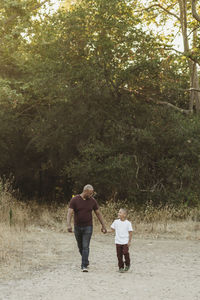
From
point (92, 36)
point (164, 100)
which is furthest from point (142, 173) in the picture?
point (92, 36)

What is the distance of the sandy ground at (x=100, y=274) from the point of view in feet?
23.6

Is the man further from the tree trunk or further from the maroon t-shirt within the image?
the tree trunk

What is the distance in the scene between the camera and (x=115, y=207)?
17.7 meters

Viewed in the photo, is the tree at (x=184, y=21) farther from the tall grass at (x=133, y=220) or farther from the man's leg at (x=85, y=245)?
the man's leg at (x=85, y=245)

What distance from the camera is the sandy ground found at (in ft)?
23.6

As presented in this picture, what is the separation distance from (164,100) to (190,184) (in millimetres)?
4250

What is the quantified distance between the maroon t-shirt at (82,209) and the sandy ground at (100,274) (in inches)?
39.2

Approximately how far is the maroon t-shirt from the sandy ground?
3.26ft

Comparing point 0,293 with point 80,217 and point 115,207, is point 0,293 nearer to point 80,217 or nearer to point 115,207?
point 80,217

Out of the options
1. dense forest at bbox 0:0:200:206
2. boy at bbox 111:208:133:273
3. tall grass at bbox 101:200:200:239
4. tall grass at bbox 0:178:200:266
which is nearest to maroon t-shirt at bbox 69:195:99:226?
boy at bbox 111:208:133:273

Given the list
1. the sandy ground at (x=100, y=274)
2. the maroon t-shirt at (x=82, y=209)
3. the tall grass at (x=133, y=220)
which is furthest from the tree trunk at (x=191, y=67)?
the maroon t-shirt at (x=82, y=209)

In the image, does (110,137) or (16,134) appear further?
(16,134)

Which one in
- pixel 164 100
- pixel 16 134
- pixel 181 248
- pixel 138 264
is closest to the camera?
pixel 138 264

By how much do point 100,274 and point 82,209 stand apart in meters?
1.29
